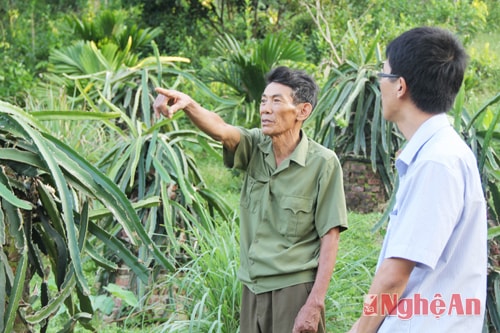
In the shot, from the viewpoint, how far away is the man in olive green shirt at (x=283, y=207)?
327 centimetres

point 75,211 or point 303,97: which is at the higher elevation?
point 303,97

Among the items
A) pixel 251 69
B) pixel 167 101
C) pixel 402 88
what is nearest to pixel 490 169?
pixel 167 101

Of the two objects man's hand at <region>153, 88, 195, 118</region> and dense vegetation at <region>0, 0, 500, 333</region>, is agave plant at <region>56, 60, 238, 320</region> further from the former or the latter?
man's hand at <region>153, 88, 195, 118</region>

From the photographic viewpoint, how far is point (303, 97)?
3.50 metres

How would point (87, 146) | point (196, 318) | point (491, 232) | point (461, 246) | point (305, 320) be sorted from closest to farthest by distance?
point (461, 246)
point (305, 320)
point (491, 232)
point (196, 318)
point (87, 146)

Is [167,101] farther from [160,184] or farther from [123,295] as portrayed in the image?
[160,184]

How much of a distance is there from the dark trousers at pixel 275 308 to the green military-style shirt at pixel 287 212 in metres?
0.04

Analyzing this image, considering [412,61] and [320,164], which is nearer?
[412,61]

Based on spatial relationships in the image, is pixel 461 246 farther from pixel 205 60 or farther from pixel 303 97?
pixel 205 60

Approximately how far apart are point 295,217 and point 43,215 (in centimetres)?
100

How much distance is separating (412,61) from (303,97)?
136 centimetres

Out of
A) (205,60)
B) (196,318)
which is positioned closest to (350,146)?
(196,318)

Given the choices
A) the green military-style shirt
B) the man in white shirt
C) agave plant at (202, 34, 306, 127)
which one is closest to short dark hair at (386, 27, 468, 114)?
the man in white shirt

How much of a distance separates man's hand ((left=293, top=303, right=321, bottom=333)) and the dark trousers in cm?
4
